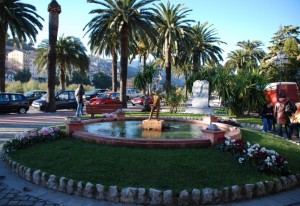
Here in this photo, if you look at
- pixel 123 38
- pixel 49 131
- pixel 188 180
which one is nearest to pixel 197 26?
pixel 123 38

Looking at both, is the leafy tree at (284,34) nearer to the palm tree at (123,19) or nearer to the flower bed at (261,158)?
the palm tree at (123,19)

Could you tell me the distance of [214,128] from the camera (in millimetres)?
7840

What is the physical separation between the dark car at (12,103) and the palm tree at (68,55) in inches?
540

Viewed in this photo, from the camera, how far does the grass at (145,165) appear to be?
5570 mm

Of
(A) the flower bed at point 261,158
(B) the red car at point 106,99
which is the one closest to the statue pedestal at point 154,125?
(A) the flower bed at point 261,158

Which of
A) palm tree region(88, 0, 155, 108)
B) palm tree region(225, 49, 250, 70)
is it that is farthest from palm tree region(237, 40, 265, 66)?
palm tree region(88, 0, 155, 108)

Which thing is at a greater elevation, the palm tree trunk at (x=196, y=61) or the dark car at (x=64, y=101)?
the palm tree trunk at (x=196, y=61)

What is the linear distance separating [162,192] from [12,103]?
18.6 m

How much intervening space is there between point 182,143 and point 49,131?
412cm

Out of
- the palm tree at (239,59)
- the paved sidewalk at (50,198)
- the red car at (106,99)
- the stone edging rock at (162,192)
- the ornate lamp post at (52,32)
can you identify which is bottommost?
the paved sidewalk at (50,198)

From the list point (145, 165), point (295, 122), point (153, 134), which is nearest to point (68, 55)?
point (153, 134)

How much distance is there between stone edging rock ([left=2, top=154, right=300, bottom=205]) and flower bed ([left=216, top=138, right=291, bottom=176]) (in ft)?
0.89

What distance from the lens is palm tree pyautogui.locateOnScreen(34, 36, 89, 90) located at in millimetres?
34219

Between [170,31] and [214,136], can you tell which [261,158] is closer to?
[214,136]
